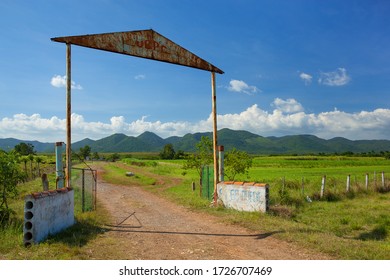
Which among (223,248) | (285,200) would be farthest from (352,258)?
(285,200)

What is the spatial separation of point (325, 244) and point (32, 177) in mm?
36207

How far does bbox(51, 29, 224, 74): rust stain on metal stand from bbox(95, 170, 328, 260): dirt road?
244 inches

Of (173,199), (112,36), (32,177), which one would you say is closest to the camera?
(112,36)

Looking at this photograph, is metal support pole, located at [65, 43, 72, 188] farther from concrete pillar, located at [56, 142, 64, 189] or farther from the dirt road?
the dirt road

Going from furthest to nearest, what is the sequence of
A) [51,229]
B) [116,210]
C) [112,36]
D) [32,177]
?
1. [32,177]
2. [116,210]
3. [112,36]
4. [51,229]

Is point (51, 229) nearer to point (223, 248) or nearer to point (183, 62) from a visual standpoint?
point (223, 248)

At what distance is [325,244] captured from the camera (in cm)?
833

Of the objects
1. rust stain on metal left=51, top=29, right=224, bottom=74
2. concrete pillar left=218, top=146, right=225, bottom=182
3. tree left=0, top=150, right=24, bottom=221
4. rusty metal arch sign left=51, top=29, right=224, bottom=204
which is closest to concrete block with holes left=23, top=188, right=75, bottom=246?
rusty metal arch sign left=51, top=29, right=224, bottom=204

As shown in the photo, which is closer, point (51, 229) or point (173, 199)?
point (51, 229)

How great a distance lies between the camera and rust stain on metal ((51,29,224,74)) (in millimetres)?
11094

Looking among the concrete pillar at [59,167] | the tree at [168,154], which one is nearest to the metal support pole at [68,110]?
the concrete pillar at [59,167]

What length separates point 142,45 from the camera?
40.5 feet

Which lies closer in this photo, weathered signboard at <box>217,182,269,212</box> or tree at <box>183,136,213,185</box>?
weathered signboard at <box>217,182,269,212</box>

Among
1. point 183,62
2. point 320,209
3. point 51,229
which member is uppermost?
point 183,62
